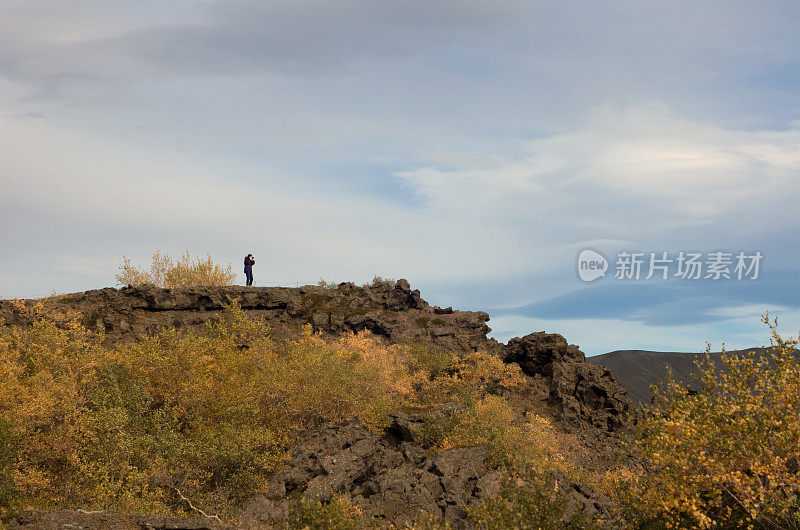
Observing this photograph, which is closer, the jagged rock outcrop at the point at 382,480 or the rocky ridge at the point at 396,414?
the jagged rock outcrop at the point at 382,480

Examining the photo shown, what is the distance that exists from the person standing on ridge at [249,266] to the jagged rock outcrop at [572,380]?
79.0ft

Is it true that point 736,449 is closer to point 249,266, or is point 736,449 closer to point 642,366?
point 249,266

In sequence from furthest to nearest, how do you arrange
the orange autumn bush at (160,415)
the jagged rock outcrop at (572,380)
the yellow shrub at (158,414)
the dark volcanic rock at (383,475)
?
1. the jagged rock outcrop at (572,380)
2. the dark volcanic rock at (383,475)
3. the yellow shrub at (158,414)
4. the orange autumn bush at (160,415)

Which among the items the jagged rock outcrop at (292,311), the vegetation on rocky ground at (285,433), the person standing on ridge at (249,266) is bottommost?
the vegetation on rocky ground at (285,433)

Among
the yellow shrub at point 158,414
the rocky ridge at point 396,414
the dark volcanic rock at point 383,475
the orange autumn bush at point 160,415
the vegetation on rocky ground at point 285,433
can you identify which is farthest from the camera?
the rocky ridge at point 396,414

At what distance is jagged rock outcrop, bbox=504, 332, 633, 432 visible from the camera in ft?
152

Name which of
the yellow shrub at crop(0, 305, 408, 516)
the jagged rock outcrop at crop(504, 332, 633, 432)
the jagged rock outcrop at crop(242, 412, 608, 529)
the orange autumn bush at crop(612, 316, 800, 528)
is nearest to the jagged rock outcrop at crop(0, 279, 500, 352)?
the jagged rock outcrop at crop(504, 332, 633, 432)

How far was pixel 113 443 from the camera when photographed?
907 inches

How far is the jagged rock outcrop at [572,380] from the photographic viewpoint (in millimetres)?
46219

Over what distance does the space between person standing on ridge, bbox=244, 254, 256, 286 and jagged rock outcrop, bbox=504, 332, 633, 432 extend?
24072mm

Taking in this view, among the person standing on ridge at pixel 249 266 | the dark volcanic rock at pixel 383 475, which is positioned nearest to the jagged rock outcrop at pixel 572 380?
the dark volcanic rock at pixel 383 475

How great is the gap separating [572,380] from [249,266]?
30105 millimetres

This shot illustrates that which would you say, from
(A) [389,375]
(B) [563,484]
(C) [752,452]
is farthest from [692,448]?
(A) [389,375]

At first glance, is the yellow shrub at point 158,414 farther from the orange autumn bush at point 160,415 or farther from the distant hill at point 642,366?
the distant hill at point 642,366
